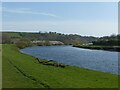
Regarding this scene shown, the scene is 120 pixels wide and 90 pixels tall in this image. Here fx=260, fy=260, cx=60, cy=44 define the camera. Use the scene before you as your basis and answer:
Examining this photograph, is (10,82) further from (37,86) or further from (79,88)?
(79,88)

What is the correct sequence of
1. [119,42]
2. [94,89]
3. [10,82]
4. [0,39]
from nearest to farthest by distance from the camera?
[94,89]
[10,82]
[119,42]
[0,39]

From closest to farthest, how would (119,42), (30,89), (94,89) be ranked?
(30,89) < (94,89) < (119,42)

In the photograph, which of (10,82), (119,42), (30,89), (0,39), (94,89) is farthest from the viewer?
(0,39)

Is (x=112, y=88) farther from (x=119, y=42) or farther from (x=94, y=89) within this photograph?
(x=119, y=42)

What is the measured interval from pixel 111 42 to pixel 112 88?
482ft

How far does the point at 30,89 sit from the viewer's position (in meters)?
18.9

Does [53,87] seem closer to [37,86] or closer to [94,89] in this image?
[37,86]

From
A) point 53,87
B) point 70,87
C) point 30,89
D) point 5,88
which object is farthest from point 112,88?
point 5,88

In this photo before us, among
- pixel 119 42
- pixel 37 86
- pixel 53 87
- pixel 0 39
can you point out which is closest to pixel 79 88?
pixel 53 87

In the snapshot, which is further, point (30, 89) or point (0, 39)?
point (0, 39)

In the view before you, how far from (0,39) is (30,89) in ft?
600

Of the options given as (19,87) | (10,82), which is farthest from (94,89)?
(10,82)

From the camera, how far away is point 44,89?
750 inches

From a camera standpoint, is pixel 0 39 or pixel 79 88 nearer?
pixel 79 88
